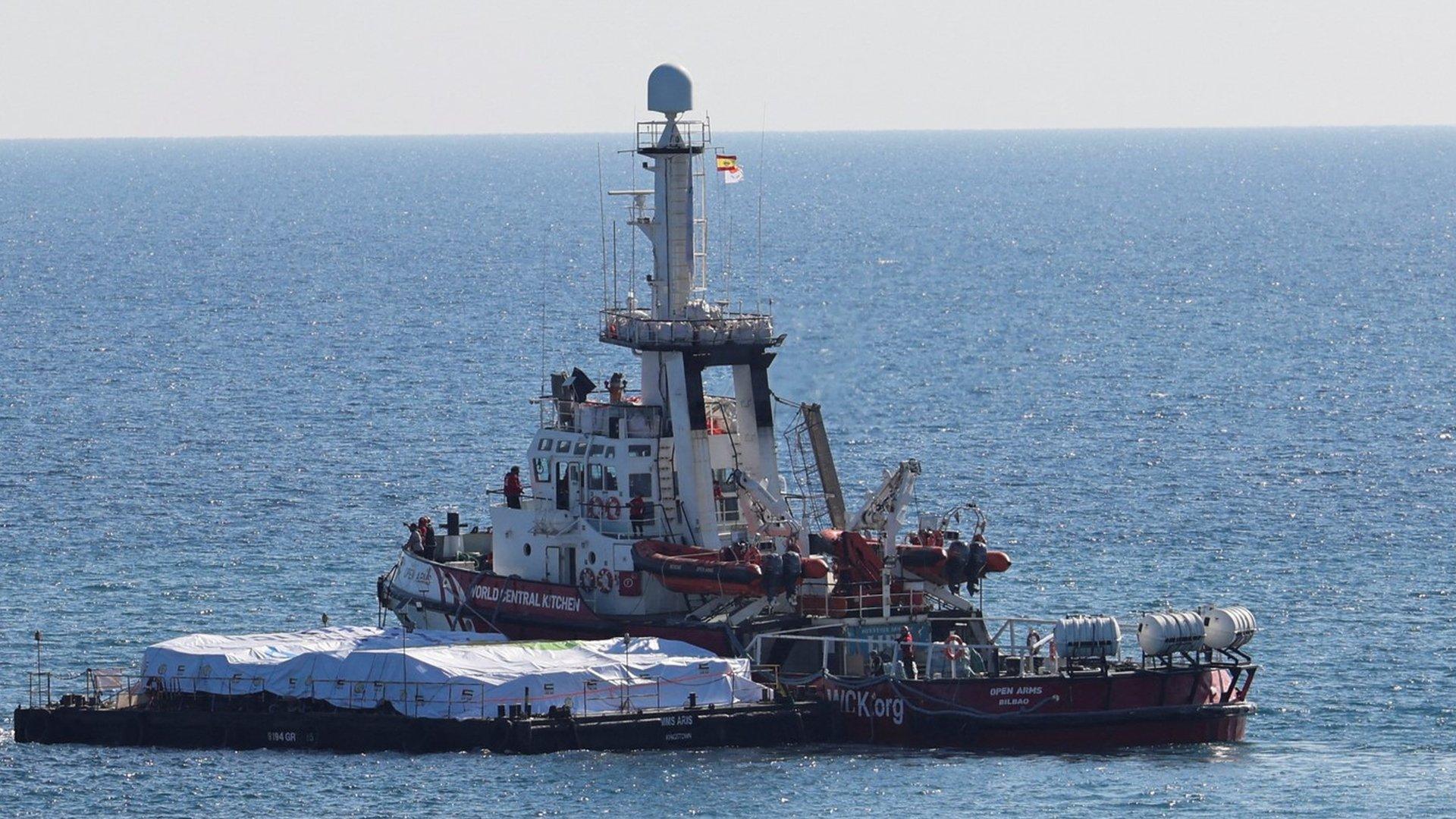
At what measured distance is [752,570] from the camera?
73.8 m

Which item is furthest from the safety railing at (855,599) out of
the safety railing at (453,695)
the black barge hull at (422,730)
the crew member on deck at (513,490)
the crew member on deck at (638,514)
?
the crew member on deck at (513,490)

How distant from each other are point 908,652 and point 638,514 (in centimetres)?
889

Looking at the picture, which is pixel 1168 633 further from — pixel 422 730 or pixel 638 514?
pixel 422 730

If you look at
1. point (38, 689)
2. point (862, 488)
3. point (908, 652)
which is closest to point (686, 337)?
point (908, 652)

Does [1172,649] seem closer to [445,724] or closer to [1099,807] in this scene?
[1099,807]

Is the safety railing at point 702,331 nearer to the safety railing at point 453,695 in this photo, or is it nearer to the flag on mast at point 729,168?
the flag on mast at point 729,168

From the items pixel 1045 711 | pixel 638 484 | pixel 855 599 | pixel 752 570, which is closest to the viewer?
pixel 1045 711

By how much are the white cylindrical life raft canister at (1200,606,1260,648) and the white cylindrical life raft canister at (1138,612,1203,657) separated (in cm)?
29

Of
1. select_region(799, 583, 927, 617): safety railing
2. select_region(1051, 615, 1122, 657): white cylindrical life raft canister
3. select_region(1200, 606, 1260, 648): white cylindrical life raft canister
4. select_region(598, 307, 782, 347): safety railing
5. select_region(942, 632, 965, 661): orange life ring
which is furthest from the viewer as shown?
select_region(598, 307, 782, 347): safety railing

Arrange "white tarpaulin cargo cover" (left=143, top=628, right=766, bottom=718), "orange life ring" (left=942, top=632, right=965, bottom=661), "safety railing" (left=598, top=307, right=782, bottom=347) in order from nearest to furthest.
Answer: "white tarpaulin cargo cover" (left=143, top=628, right=766, bottom=718), "orange life ring" (left=942, top=632, right=965, bottom=661), "safety railing" (left=598, top=307, right=782, bottom=347)

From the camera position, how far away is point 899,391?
139625 millimetres

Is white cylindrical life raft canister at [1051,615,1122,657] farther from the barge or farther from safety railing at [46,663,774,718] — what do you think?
safety railing at [46,663,774,718]

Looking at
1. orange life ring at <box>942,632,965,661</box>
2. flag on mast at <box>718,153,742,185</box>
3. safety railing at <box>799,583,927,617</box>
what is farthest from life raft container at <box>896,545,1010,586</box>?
flag on mast at <box>718,153,742,185</box>

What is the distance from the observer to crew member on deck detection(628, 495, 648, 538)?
78.4m
